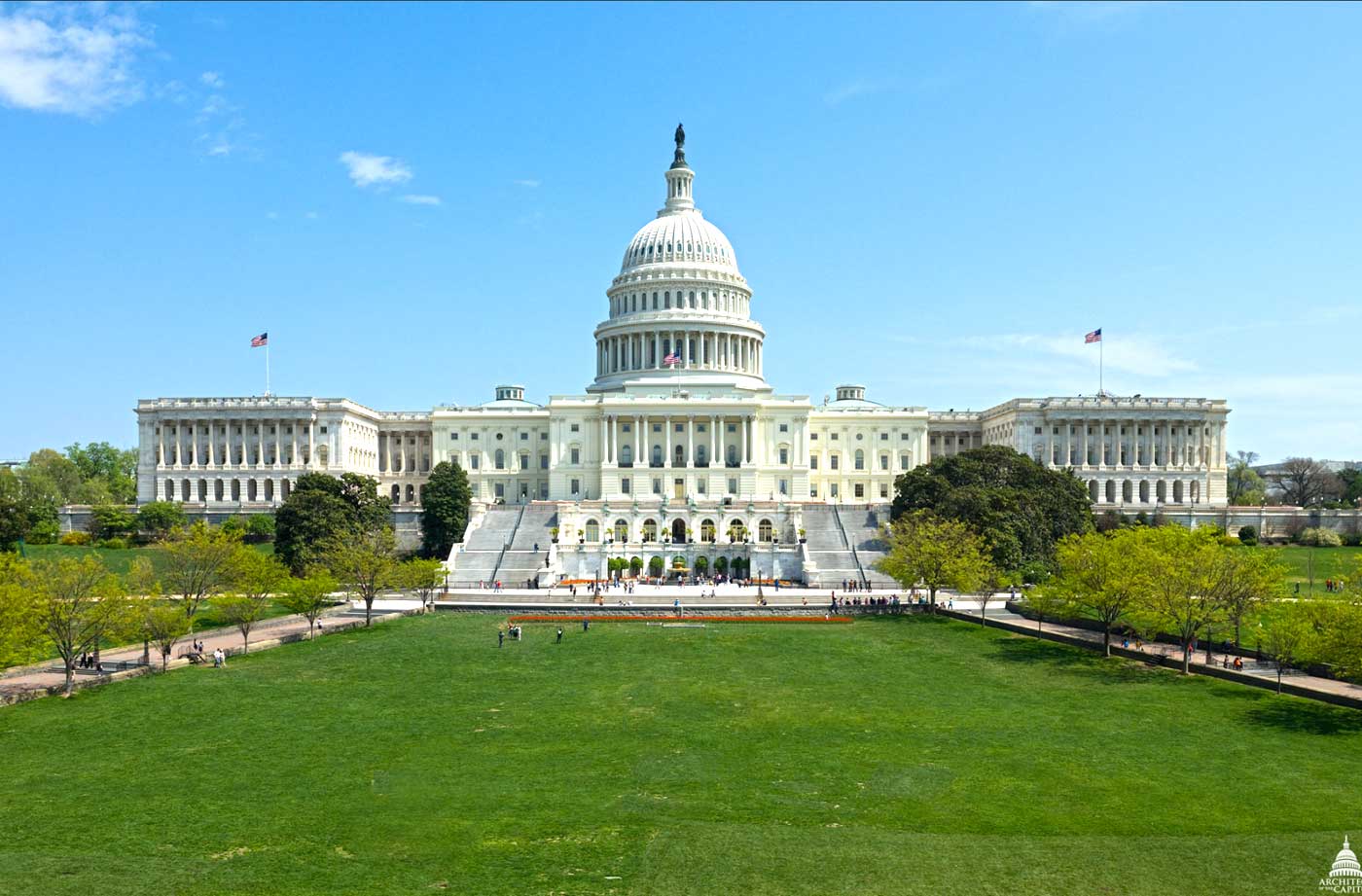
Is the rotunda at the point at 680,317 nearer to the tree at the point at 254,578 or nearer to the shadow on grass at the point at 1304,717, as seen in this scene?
the tree at the point at 254,578

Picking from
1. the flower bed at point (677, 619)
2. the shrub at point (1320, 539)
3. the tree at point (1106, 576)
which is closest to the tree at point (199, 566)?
the flower bed at point (677, 619)

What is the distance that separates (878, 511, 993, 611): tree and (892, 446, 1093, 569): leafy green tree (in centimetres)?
290

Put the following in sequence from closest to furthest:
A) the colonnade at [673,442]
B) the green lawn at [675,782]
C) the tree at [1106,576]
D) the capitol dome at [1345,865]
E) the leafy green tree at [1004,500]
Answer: the capitol dome at [1345,865], the green lawn at [675,782], the tree at [1106,576], the leafy green tree at [1004,500], the colonnade at [673,442]

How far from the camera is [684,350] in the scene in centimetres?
13062

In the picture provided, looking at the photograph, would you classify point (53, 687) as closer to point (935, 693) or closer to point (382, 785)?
point (382, 785)

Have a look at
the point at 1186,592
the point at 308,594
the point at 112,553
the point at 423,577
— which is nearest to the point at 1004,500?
the point at 1186,592

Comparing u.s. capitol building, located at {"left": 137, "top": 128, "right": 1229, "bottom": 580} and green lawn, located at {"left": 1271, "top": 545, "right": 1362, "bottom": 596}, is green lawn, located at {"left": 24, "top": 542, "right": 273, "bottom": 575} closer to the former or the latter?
u.s. capitol building, located at {"left": 137, "top": 128, "right": 1229, "bottom": 580}

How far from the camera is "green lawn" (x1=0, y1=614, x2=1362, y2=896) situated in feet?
75.6

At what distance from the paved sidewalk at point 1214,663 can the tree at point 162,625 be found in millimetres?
42604

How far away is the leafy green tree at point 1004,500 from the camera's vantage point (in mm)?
78000

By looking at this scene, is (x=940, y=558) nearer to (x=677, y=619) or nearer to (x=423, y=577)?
(x=677, y=619)

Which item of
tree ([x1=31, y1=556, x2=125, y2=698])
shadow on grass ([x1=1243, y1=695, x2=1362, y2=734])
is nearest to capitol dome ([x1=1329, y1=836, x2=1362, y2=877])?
shadow on grass ([x1=1243, y1=695, x2=1362, y2=734])

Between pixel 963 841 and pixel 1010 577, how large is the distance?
46409 mm

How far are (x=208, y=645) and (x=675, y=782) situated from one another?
3494 centimetres
